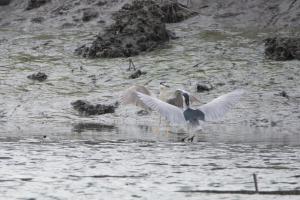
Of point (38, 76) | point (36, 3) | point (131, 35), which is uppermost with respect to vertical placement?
point (36, 3)

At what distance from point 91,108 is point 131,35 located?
18.0 ft

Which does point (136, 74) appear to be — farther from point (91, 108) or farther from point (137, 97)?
point (137, 97)

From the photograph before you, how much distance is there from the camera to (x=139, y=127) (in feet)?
42.0

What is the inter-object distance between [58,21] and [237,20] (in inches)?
239

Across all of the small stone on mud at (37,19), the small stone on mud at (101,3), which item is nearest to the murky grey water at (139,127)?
the small stone on mud at (37,19)

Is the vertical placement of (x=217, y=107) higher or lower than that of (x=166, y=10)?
lower

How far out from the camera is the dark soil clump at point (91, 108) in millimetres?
14430

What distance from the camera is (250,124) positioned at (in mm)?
13344

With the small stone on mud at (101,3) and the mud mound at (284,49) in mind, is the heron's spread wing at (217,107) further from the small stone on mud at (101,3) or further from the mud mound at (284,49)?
the small stone on mud at (101,3)

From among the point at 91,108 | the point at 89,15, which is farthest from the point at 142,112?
the point at 89,15

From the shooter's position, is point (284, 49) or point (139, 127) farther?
point (284, 49)

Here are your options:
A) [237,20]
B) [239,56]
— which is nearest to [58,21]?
[237,20]

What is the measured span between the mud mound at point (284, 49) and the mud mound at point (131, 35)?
11.7ft

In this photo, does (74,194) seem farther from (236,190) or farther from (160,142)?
(160,142)
